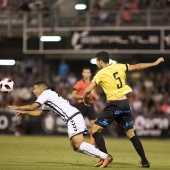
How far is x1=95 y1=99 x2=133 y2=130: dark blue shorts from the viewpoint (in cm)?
1287

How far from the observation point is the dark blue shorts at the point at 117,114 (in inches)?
507

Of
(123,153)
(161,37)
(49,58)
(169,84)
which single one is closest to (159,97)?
(169,84)

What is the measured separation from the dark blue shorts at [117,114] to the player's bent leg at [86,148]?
0.69 m

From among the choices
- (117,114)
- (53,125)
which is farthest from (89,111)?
(53,125)

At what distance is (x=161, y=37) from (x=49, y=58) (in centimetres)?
893

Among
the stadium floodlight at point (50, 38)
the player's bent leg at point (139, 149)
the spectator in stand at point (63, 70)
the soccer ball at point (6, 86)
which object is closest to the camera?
the player's bent leg at point (139, 149)

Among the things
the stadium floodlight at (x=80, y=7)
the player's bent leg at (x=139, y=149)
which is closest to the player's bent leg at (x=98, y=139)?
the player's bent leg at (x=139, y=149)

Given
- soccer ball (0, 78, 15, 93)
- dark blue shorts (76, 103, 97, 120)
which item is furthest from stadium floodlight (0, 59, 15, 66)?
soccer ball (0, 78, 15, 93)

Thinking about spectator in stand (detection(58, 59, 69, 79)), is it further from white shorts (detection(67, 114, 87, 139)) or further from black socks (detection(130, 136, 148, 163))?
white shorts (detection(67, 114, 87, 139))

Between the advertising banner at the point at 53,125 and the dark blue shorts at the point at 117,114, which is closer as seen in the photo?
the dark blue shorts at the point at 117,114

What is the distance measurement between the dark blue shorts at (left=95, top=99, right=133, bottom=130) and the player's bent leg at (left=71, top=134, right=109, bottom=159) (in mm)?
691

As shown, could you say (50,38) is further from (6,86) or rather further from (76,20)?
Result: (6,86)

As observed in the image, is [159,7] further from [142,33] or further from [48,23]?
[48,23]

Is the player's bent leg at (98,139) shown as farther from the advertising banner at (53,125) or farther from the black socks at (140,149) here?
the advertising banner at (53,125)
